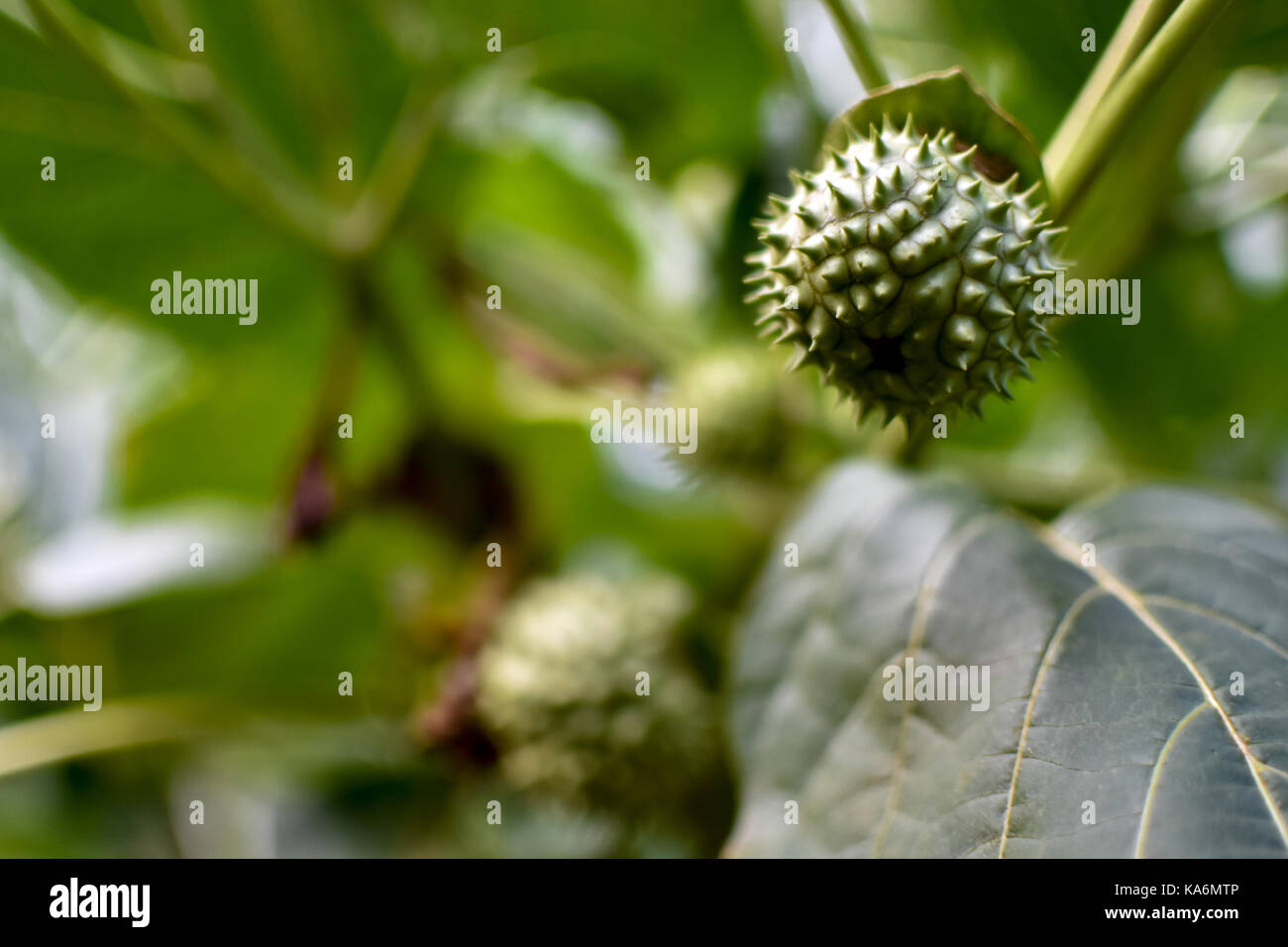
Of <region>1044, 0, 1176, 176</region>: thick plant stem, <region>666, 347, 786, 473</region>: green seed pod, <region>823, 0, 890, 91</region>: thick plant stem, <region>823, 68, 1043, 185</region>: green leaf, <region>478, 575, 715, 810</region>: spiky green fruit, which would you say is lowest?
<region>478, 575, 715, 810</region>: spiky green fruit

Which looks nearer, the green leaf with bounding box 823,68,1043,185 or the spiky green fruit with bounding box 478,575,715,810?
the green leaf with bounding box 823,68,1043,185

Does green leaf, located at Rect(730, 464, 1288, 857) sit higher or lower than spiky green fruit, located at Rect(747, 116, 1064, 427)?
lower

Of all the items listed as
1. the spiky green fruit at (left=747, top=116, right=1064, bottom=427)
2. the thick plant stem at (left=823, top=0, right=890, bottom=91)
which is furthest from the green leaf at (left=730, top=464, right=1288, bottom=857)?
the thick plant stem at (left=823, top=0, right=890, bottom=91)

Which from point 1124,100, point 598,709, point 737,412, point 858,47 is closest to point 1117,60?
point 1124,100

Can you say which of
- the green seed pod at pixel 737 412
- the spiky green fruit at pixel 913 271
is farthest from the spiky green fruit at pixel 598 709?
the spiky green fruit at pixel 913 271

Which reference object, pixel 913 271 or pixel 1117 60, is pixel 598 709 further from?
pixel 1117 60

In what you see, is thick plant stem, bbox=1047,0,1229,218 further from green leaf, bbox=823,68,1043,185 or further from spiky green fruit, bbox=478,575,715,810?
spiky green fruit, bbox=478,575,715,810
